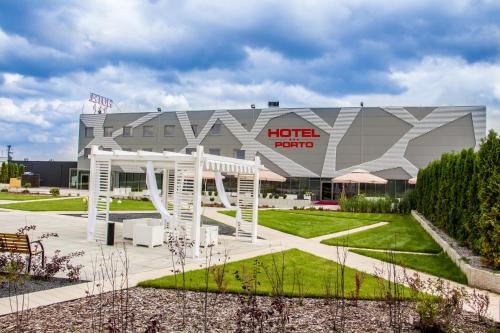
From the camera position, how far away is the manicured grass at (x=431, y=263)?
8859mm

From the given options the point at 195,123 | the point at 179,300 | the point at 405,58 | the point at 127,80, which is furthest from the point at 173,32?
the point at 195,123

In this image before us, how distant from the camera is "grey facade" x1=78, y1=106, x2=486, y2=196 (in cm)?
3588

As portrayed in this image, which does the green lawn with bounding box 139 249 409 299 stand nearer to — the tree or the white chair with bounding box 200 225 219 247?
the white chair with bounding box 200 225 219 247

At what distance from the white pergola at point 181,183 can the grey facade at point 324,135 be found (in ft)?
79.7

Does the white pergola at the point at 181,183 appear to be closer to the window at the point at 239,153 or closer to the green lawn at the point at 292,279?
the green lawn at the point at 292,279

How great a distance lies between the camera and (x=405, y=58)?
40.6ft

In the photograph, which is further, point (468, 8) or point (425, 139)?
point (425, 139)

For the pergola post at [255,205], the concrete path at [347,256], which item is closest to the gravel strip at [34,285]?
the concrete path at [347,256]

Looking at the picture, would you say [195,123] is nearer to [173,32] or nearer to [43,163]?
[43,163]

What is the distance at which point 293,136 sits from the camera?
1567 inches

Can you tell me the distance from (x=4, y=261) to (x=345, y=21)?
9002 millimetres

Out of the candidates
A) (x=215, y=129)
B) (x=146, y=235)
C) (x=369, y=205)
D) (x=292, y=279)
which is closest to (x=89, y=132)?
(x=215, y=129)

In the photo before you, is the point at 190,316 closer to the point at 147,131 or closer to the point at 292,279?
the point at 292,279

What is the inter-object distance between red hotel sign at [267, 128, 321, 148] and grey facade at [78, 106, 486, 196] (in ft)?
0.29
